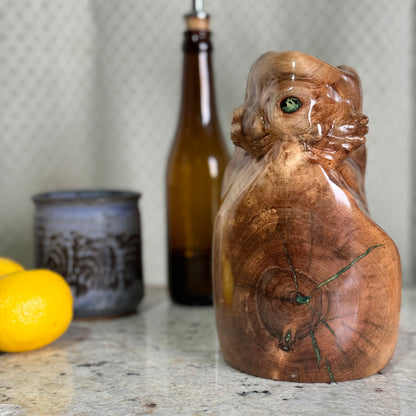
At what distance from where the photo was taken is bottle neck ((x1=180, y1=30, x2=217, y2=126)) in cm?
73

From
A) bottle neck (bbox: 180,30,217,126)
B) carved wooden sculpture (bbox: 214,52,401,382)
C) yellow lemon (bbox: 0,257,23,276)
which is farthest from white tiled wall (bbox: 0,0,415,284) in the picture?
carved wooden sculpture (bbox: 214,52,401,382)

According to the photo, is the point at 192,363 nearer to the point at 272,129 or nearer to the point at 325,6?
the point at 272,129

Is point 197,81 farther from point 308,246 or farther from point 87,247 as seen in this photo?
point 308,246

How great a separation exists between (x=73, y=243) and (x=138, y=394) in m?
0.26

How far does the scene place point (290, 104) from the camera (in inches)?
18.7

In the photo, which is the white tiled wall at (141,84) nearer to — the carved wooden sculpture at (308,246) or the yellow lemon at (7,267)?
the yellow lemon at (7,267)

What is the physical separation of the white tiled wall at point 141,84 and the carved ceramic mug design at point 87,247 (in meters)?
0.19

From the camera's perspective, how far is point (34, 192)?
0.87m

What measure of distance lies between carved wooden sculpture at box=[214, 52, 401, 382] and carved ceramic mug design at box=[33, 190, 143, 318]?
0.77 feet

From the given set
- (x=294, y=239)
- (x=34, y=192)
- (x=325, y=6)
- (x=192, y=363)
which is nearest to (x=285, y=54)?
(x=294, y=239)

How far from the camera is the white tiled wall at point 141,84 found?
822 mm

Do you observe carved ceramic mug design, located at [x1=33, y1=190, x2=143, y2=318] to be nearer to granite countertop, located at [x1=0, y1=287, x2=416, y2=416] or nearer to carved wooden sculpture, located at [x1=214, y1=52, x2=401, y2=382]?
granite countertop, located at [x1=0, y1=287, x2=416, y2=416]

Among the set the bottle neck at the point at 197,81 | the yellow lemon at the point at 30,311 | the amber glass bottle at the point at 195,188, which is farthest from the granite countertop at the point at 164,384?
the bottle neck at the point at 197,81

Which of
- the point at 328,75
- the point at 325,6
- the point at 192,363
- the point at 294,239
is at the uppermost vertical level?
the point at 325,6
